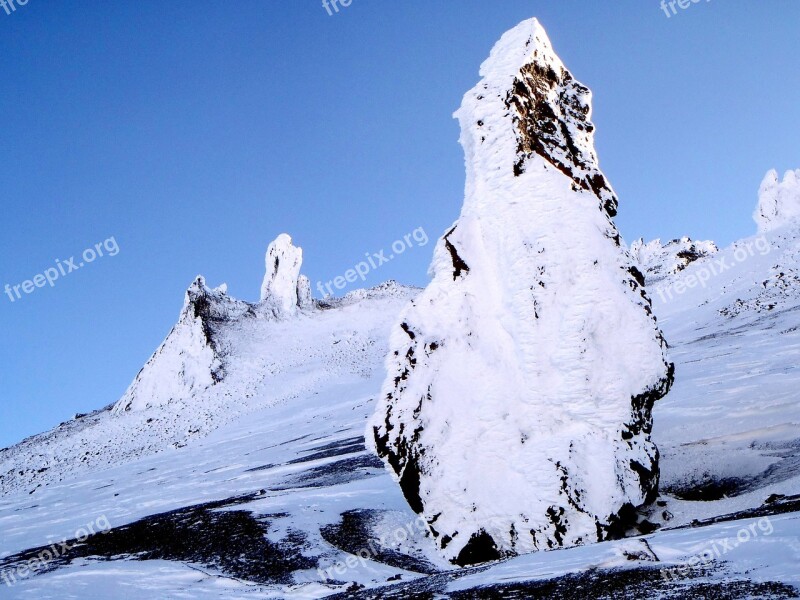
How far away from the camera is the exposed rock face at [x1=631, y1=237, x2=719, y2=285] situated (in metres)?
63.8

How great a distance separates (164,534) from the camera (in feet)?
37.2

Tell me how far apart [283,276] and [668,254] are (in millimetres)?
56294

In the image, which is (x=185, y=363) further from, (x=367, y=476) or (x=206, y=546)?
(x=206, y=546)

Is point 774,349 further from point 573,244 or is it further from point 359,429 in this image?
point 359,429

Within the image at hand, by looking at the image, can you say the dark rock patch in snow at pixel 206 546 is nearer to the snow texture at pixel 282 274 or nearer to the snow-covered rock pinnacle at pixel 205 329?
the snow-covered rock pinnacle at pixel 205 329

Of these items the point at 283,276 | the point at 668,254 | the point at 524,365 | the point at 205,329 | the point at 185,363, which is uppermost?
the point at 283,276

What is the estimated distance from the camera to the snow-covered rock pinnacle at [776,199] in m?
64.9

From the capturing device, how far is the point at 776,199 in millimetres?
67562

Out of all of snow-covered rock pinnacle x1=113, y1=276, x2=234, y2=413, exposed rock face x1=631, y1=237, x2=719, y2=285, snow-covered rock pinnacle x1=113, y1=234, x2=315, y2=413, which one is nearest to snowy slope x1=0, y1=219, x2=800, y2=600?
snow-covered rock pinnacle x1=113, y1=276, x2=234, y2=413

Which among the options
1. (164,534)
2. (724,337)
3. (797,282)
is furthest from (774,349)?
(164,534)

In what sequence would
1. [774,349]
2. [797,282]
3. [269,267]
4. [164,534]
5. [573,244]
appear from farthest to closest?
[269,267] → [797,282] → [774,349] → [164,534] → [573,244]

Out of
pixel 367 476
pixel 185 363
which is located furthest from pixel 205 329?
pixel 367 476

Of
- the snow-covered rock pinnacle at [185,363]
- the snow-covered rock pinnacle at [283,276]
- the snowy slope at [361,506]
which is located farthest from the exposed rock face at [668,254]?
the snow-covered rock pinnacle at [185,363]

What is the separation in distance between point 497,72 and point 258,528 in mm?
11490
